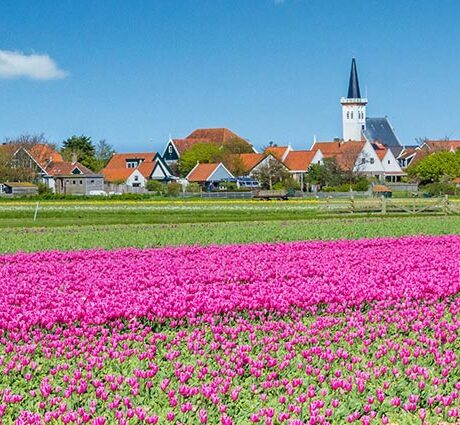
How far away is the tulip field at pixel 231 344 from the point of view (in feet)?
22.1

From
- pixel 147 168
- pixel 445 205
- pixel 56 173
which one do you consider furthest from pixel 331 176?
pixel 445 205

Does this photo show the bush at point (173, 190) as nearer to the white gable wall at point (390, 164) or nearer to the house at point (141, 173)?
the house at point (141, 173)

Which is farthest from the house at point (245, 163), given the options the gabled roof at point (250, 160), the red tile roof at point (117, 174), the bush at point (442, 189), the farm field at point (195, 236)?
the farm field at point (195, 236)

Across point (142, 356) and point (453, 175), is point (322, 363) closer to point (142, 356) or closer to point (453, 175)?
point (142, 356)

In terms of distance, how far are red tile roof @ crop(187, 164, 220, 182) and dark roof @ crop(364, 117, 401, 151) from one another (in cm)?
6217

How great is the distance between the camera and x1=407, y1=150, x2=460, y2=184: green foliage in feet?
311

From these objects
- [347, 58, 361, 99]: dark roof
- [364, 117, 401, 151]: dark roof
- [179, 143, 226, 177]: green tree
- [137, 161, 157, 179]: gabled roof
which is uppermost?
[347, 58, 361, 99]: dark roof

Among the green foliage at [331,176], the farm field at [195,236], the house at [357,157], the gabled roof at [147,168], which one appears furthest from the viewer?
the gabled roof at [147,168]

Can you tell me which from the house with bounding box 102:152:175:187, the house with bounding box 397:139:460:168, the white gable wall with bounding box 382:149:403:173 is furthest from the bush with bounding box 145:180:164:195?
the house with bounding box 397:139:460:168

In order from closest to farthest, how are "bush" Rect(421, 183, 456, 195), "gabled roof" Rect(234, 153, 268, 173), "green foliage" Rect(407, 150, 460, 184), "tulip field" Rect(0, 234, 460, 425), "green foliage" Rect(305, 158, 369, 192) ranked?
"tulip field" Rect(0, 234, 460, 425), "bush" Rect(421, 183, 456, 195), "green foliage" Rect(407, 150, 460, 184), "green foliage" Rect(305, 158, 369, 192), "gabled roof" Rect(234, 153, 268, 173)

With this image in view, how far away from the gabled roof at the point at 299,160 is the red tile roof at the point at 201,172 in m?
11.9

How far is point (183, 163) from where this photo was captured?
390 ft

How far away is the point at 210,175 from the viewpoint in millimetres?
104500

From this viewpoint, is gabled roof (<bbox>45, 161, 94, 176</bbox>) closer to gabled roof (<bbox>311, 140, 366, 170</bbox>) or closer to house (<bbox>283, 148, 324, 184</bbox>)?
house (<bbox>283, 148, 324, 184</bbox>)
